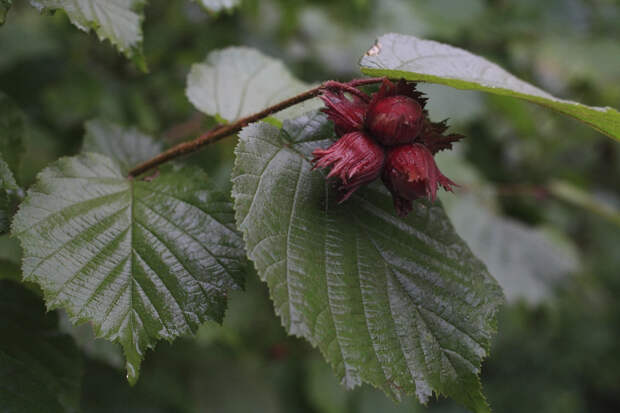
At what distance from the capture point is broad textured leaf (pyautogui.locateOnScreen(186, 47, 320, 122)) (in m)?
1.22

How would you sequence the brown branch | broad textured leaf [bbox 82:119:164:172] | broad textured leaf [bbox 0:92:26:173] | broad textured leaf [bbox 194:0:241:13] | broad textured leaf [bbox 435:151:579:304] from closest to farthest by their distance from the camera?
the brown branch, broad textured leaf [bbox 0:92:26:173], broad textured leaf [bbox 194:0:241:13], broad textured leaf [bbox 82:119:164:172], broad textured leaf [bbox 435:151:579:304]

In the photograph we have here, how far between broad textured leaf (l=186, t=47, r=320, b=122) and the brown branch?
11 centimetres

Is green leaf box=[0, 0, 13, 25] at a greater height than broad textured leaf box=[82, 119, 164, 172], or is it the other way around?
green leaf box=[0, 0, 13, 25]

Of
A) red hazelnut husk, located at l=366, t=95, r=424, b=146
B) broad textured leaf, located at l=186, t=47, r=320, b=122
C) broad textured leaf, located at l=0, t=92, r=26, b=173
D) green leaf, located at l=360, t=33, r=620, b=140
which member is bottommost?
broad textured leaf, located at l=0, t=92, r=26, b=173

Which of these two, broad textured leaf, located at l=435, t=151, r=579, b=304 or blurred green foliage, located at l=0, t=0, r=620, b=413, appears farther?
broad textured leaf, located at l=435, t=151, r=579, b=304

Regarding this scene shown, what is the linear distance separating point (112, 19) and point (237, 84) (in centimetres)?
35

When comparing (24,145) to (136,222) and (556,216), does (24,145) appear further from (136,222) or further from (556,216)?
(556,216)

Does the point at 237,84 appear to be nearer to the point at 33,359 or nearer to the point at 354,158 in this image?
the point at 354,158

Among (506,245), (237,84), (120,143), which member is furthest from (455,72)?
(506,245)

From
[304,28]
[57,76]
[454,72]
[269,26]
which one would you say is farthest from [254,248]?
[304,28]

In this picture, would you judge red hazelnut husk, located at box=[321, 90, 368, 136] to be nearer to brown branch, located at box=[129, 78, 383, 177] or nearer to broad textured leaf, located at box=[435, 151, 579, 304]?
brown branch, located at box=[129, 78, 383, 177]

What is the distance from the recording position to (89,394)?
5.83ft

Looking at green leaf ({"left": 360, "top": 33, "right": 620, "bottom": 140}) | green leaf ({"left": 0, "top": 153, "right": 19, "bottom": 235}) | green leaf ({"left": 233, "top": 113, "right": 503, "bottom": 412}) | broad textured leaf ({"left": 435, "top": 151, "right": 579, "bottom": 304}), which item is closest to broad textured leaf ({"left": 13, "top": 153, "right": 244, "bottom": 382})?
green leaf ({"left": 0, "top": 153, "right": 19, "bottom": 235})

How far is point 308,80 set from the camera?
115 inches
